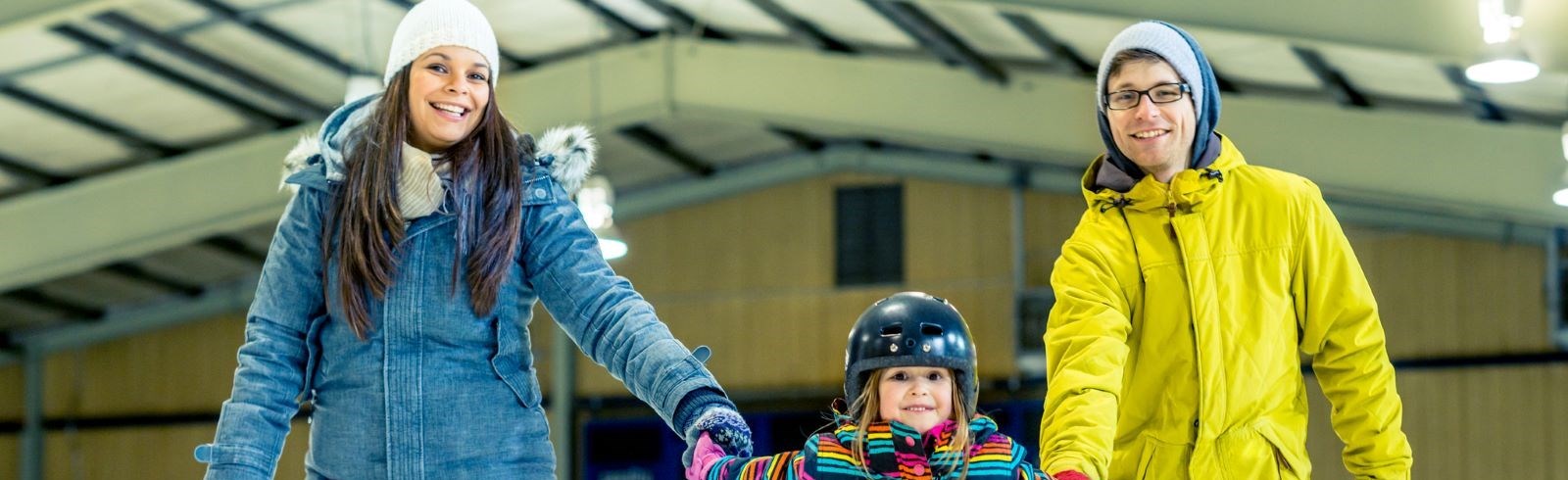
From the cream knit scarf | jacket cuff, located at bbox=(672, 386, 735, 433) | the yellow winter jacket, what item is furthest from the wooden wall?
the cream knit scarf

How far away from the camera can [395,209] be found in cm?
302

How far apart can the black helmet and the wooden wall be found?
47.8 ft

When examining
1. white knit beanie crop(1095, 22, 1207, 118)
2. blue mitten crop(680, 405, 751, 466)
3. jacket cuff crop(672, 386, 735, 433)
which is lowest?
blue mitten crop(680, 405, 751, 466)

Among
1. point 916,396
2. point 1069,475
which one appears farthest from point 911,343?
point 1069,475

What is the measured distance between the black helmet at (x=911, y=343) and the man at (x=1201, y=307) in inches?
12.0

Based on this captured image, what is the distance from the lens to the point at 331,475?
3.00 meters

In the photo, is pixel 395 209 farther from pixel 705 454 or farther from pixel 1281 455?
pixel 1281 455

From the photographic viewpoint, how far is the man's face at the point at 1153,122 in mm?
3682

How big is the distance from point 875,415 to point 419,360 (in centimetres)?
85

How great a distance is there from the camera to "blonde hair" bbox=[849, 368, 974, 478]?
3141 millimetres

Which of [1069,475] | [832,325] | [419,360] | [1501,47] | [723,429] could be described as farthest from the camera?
[832,325]

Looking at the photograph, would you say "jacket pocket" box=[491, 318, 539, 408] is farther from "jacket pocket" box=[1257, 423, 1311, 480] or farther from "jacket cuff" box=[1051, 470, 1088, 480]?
"jacket pocket" box=[1257, 423, 1311, 480]

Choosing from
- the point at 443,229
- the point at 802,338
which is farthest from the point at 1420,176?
the point at 443,229

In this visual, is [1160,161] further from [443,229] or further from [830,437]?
[443,229]
